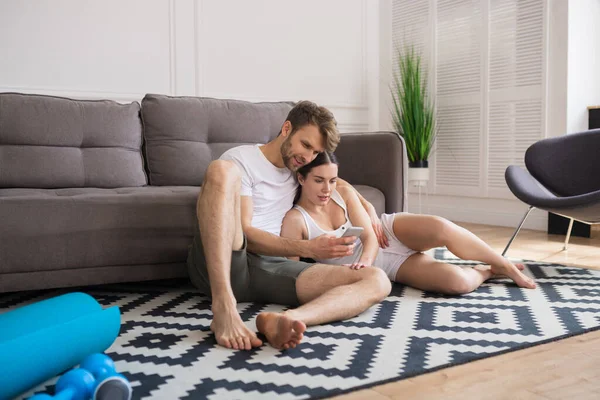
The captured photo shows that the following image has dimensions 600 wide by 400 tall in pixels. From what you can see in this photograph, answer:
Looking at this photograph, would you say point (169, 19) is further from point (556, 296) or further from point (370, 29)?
point (556, 296)

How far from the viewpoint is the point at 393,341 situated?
1.77 metres

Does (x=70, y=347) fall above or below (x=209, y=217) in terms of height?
below

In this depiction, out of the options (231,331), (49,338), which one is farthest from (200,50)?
(49,338)

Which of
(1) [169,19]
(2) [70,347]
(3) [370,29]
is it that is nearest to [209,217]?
(2) [70,347]

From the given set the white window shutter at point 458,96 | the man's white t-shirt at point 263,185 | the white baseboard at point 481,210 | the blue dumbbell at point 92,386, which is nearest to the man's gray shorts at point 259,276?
the man's white t-shirt at point 263,185

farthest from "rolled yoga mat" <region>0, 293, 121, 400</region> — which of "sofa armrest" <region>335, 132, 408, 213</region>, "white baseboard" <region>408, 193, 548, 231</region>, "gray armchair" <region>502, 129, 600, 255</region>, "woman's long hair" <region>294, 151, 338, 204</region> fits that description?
"white baseboard" <region>408, 193, 548, 231</region>

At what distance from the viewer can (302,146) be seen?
2115mm

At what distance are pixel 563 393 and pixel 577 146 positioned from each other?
2.29 meters

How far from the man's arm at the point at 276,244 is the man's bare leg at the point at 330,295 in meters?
0.07

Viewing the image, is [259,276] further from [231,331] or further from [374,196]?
[374,196]

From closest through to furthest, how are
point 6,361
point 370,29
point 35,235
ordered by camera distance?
point 6,361 → point 35,235 → point 370,29

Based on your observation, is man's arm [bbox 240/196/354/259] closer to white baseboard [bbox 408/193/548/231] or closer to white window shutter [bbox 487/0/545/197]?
white baseboard [bbox 408/193/548/231]

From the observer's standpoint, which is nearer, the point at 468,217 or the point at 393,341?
the point at 393,341

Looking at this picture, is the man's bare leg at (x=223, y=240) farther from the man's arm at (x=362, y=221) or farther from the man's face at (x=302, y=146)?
the man's arm at (x=362, y=221)
